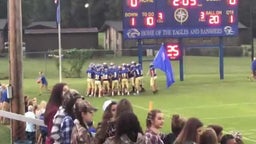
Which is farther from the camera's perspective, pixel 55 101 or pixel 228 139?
pixel 55 101

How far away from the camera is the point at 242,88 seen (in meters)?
29.7

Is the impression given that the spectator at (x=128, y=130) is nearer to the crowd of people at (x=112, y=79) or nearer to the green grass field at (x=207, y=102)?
the green grass field at (x=207, y=102)

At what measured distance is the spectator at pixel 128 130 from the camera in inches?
250

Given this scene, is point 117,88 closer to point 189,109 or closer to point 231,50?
point 189,109

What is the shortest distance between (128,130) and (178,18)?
26.2 m

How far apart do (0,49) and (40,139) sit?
61330 millimetres

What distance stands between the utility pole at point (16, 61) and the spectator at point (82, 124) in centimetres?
572

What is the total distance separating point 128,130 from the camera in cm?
635

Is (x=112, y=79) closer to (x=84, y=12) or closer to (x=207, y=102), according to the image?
(x=207, y=102)

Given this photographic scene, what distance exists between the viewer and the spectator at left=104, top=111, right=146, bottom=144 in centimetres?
636

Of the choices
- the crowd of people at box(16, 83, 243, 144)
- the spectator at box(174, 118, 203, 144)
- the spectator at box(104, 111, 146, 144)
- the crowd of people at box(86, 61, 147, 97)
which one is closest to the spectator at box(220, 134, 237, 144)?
the crowd of people at box(16, 83, 243, 144)

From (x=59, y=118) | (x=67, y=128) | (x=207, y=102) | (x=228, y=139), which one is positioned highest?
(x=59, y=118)

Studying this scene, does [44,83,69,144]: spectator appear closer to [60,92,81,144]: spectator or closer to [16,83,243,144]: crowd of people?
[16,83,243,144]: crowd of people

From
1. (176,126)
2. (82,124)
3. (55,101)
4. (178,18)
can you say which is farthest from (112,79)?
(82,124)
